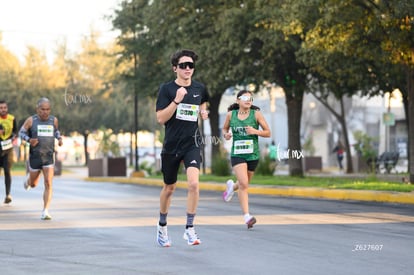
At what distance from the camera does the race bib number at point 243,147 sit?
12.5 m

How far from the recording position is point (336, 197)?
66.9 ft

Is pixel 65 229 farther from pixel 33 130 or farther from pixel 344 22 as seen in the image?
pixel 344 22

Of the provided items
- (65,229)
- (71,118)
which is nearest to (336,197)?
(65,229)

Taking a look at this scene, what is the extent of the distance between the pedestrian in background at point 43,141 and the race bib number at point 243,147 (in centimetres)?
319

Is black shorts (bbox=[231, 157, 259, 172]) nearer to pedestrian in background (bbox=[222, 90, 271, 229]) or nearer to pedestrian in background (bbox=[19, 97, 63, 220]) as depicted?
pedestrian in background (bbox=[222, 90, 271, 229])

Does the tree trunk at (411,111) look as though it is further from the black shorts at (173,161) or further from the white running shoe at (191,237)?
the black shorts at (173,161)

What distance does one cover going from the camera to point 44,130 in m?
14.5

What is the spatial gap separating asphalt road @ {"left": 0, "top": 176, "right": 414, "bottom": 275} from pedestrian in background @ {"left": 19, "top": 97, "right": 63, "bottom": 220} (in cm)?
60

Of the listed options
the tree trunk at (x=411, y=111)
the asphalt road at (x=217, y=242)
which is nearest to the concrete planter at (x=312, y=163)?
the tree trunk at (x=411, y=111)

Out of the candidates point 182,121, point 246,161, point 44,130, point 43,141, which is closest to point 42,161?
point 43,141

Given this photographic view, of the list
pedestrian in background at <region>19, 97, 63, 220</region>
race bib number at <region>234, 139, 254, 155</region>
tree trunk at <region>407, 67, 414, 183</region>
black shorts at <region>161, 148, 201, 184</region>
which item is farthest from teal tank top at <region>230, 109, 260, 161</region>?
tree trunk at <region>407, 67, 414, 183</region>

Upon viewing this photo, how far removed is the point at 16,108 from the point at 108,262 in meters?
54.9

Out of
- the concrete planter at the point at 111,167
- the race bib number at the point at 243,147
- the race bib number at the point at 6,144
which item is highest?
the race bib number at the point at 6,144

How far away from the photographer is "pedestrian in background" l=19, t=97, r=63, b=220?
14305 mm
